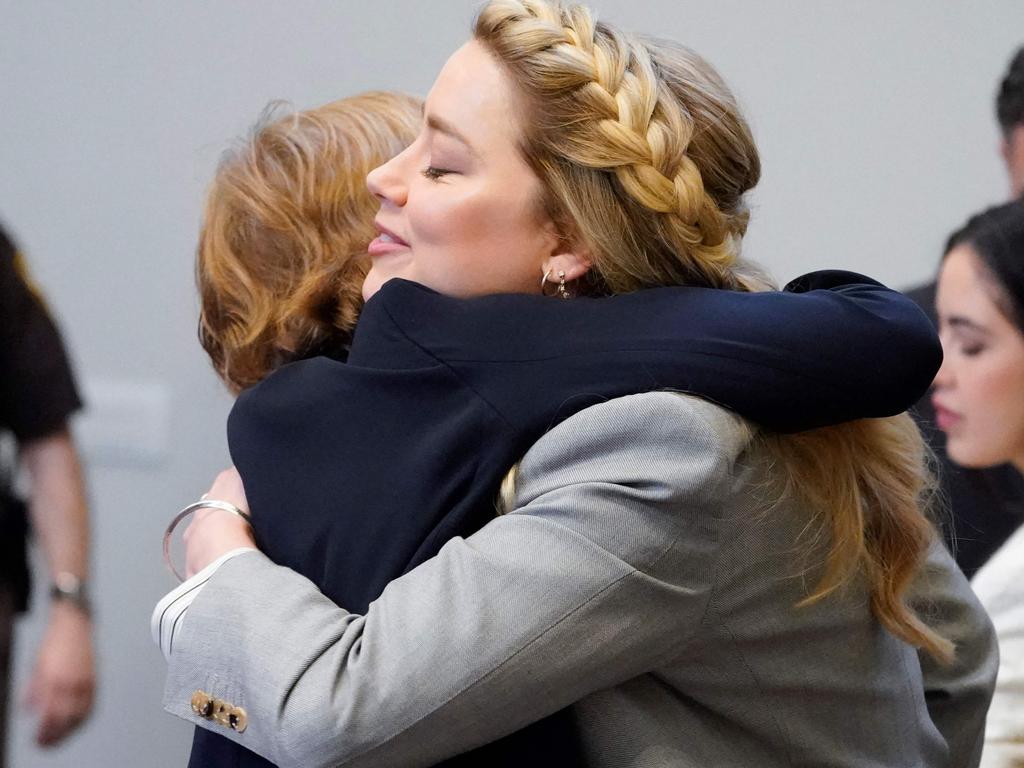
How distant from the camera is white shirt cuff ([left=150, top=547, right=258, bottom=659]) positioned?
111cm

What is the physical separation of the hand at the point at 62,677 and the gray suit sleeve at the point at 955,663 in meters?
0.99

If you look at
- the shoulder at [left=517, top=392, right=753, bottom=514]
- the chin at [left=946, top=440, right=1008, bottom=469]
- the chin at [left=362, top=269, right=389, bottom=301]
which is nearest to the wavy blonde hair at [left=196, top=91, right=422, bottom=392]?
the chin at [left=362, top=269, right=389, bottom=301]

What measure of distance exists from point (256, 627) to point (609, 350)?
1.22 feet

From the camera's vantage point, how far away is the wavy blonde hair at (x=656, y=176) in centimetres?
113

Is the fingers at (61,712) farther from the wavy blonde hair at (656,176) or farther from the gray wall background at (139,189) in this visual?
the wavy blonde hair at (656,176)

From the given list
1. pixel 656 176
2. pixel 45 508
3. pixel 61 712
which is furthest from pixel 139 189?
pixel 656 176

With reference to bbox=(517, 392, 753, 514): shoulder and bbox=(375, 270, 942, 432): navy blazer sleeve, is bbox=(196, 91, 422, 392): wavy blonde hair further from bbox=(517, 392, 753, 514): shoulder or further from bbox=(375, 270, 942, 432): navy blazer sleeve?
bbox=(517, 392, 753, 514): shoulder

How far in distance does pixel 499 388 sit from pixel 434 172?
0.87 ft

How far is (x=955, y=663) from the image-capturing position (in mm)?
1413

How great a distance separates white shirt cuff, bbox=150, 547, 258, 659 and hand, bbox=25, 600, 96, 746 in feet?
1.45

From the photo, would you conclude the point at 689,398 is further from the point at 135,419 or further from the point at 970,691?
the point at 135,419

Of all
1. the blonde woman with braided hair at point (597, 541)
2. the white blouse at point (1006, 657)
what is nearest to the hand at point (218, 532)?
the blonde woman with braided hair at point (597, 541)

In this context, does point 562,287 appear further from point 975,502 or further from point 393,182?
point 975,502

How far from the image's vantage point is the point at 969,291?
2.07m
